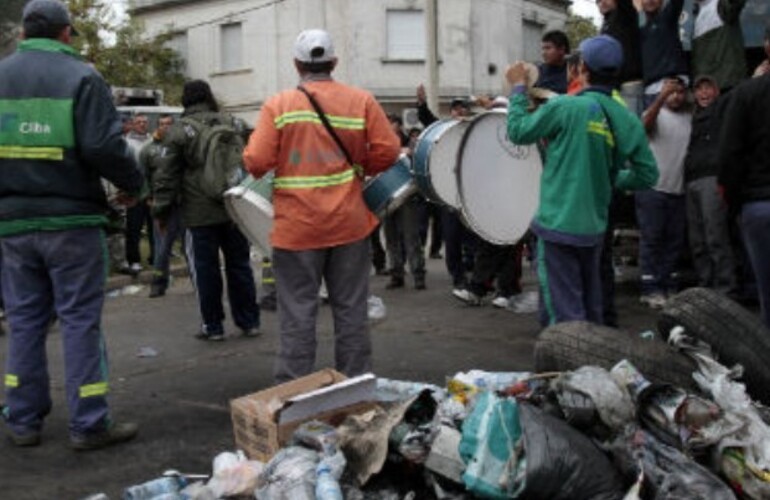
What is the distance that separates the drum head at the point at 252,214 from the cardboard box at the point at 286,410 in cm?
184

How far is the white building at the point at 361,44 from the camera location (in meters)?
31.1

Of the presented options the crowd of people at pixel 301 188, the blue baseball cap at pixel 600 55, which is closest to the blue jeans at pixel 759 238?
the crowd of people at pixel 301 188

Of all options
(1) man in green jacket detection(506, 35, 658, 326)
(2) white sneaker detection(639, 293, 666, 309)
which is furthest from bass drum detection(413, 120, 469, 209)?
(1) man in green jacket detection(506, 35, 658, 326)

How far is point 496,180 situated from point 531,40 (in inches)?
1125

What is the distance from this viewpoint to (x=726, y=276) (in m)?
8.23

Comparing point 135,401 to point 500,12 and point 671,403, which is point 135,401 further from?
point 500,12

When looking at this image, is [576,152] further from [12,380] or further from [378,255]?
[378,255]

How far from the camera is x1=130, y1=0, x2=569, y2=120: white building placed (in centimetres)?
3111

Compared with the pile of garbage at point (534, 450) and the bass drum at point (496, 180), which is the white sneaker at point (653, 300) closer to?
the bass drum at point (496, 180)

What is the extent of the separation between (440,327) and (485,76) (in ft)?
83.0

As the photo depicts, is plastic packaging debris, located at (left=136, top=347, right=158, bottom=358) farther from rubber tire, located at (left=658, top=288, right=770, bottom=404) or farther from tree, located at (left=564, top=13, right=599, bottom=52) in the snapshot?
tree, located at (left=564, top=13, right=599, bottom=52)

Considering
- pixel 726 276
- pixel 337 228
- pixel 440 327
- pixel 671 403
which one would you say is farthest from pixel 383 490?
pixel 726 276

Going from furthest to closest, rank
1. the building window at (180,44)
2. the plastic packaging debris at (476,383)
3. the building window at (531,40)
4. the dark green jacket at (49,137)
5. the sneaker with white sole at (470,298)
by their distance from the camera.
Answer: the building window at (531,40) < the building window at (180,44) < the sneaker with white sole at (470,298) < the dark green jacket at (49,137) < the plastic packaging debris at (476,383)

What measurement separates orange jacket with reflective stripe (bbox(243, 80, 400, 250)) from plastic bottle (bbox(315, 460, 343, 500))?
1.70 m
